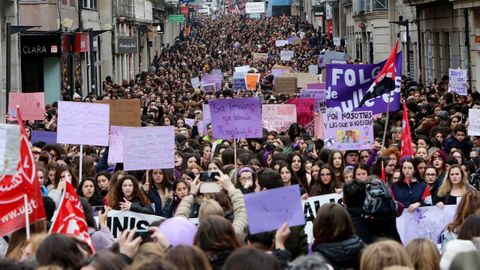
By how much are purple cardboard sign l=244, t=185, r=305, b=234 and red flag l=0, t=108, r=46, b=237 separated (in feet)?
5.31

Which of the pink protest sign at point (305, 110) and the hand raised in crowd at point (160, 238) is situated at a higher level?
the pink protest sign at point (305, 110)

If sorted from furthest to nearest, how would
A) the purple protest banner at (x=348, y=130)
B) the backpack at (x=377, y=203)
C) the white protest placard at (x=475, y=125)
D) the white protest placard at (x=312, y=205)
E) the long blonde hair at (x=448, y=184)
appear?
the white protest placard at (x=475, y=125)
the purple protest banner at (x=348, y=130)
the long blonde hair at (x=448, y=184)
the white protest placard at (x=312, y=205)
the backpack at (x=377, y=203)

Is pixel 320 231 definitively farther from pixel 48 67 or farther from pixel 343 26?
pixel 343 26

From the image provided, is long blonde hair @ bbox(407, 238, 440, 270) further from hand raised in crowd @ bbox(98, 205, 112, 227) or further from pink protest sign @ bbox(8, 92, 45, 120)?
pink protest sign @ bbox(8, 92, 45, 120)

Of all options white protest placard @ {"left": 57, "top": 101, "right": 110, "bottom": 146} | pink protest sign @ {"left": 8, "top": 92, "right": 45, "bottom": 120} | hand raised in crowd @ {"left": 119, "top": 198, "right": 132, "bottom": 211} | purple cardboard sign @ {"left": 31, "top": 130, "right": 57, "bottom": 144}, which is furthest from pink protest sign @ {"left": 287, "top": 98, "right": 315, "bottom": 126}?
hand raised in crowd @ {"left": 119, "top": 198, "right": 132, "bottom": 211}

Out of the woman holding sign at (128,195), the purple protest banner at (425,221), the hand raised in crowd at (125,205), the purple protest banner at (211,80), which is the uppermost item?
the purple protest banner at (211,80)

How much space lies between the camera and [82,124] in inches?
618

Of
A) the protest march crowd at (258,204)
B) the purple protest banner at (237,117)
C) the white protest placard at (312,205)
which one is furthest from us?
the purple protest banner at (237,117)

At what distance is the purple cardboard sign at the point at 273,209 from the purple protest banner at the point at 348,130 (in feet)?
25.6

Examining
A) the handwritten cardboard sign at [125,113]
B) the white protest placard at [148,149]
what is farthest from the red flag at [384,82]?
the white protest placard at [148,149]

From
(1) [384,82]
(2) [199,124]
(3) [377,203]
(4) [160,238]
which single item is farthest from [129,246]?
(2) [199,124]

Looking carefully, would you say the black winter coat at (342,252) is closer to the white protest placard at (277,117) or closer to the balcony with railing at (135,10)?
the white protest placard at (277,117)

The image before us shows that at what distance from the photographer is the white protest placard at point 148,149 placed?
14.3 m

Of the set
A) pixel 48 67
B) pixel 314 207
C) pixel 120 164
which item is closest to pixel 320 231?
pixel 314 207
